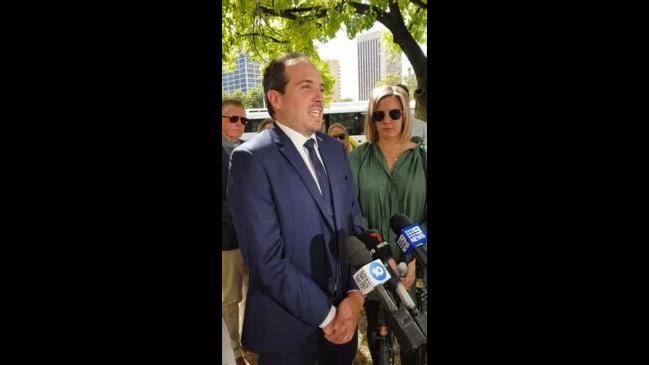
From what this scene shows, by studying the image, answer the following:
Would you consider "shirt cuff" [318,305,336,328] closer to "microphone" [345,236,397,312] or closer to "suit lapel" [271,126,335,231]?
"microphone" [345,236,397,312]

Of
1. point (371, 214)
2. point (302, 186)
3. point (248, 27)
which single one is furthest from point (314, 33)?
point (371, 214)

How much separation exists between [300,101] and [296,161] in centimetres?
21

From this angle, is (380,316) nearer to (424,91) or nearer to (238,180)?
(238,180)

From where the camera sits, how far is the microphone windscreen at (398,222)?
5.54 ft

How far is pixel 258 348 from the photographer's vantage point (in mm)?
1733

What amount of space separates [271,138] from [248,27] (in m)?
0.45

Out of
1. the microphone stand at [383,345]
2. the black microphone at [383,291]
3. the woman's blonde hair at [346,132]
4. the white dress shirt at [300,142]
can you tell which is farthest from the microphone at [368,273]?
the woman's blonde hair at [346,132]

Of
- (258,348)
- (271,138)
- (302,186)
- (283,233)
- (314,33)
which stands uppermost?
(314,33)

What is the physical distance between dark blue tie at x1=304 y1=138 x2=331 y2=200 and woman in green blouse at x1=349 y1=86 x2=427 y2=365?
0.13 meters

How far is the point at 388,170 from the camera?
5.63 feet

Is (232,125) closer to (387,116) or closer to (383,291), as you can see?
(387,116)

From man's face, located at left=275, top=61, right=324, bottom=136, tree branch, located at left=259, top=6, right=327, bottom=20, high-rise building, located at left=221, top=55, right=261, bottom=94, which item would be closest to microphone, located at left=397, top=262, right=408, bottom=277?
man's face, located at left=275, top=61, right=324, bottom=136

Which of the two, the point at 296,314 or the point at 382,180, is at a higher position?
the point at 382,180

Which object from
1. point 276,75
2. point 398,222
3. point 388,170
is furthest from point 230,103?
point 398,222
